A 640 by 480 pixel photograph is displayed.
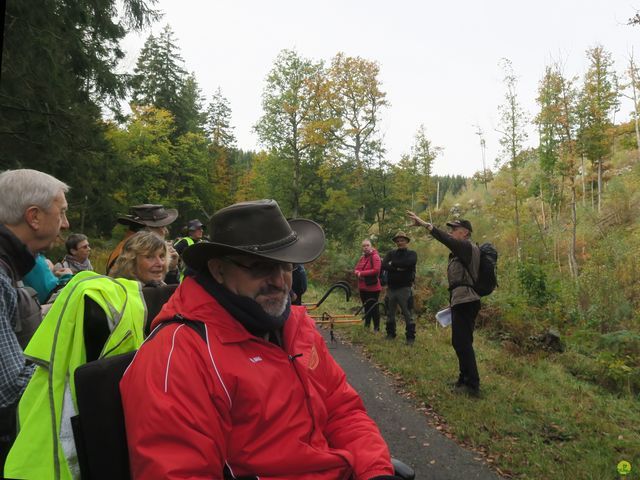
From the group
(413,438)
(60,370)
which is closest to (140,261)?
(60,370)

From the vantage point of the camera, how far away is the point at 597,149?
1602 centimetres

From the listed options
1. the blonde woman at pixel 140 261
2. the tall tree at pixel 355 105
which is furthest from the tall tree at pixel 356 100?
the blonde woman at pixel 140 261

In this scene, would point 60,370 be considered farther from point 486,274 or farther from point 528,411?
point 528,411

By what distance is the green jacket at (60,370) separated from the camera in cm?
168

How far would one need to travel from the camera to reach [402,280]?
378 inches

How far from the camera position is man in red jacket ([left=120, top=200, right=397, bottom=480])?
1.63 meters

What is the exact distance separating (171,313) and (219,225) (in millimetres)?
475

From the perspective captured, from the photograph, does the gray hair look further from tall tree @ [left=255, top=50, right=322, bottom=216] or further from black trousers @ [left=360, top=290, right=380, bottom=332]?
tall tree @ [left=255, top=50, right=322, bottom=216]

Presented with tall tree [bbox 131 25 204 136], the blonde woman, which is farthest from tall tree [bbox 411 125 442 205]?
the blonde woman

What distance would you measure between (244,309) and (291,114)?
2952 cm

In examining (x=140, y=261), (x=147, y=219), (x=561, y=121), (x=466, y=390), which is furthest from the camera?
(x=561, y=121)

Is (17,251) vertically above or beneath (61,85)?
beneath

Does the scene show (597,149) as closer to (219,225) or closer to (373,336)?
(373,336)

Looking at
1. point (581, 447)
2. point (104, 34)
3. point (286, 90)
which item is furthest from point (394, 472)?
point (286, 90)
